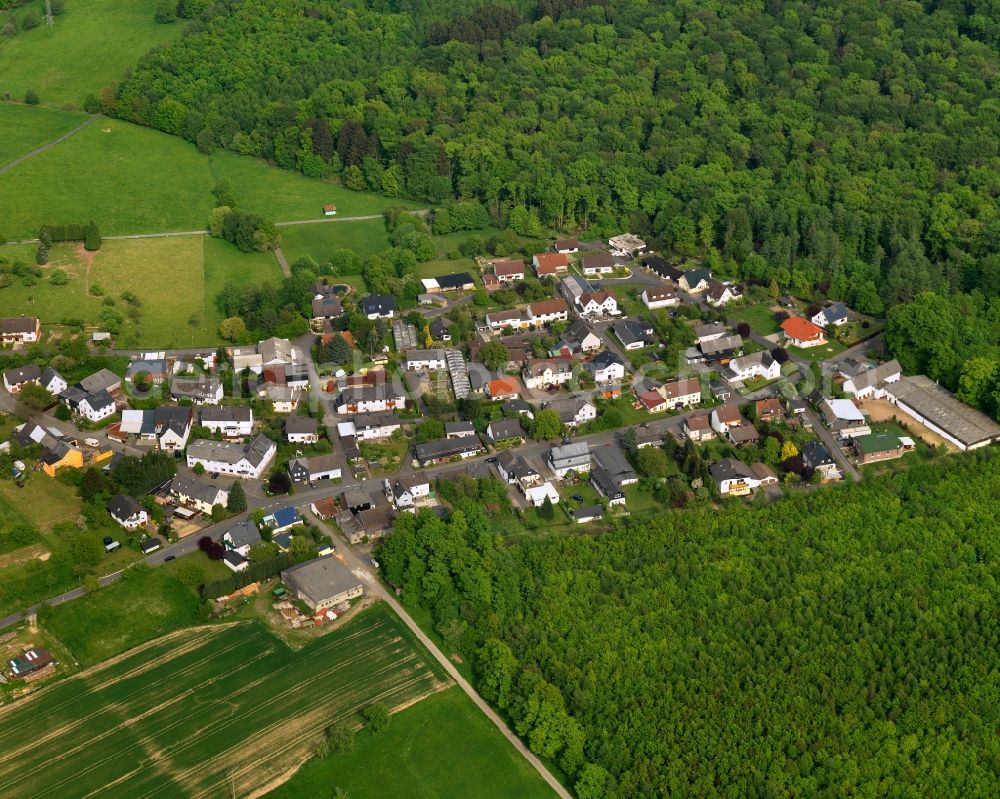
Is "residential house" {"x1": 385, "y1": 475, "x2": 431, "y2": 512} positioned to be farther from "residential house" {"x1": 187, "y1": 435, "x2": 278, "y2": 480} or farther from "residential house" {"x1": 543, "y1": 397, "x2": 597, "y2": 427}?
"residential house" {"x1": 543, "y1": 397, "x2": 597, "y2": 427}

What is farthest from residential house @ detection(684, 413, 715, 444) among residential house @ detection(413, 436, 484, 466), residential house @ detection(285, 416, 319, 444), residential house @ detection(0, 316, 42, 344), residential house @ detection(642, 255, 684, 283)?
residential house @ detection(0, 316, 42, 344)

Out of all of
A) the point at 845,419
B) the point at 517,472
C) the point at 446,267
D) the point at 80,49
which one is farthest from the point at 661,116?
the point at 80,49

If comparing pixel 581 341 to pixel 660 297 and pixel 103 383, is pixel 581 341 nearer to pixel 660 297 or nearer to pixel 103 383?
pixel 660 297

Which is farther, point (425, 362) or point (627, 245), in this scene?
point (627, 245)

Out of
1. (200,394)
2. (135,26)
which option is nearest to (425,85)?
(135,26)

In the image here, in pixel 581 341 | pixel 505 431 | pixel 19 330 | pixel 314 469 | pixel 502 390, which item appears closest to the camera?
pixel 314 469

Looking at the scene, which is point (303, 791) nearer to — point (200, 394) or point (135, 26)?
point (200, 394)

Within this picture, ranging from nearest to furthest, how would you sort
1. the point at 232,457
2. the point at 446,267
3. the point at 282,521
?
the point at 282,521, the point at 232,457, the point at 446,267

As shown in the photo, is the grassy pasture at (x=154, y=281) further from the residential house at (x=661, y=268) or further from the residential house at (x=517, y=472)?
the residential house at (x=661, y=268)
